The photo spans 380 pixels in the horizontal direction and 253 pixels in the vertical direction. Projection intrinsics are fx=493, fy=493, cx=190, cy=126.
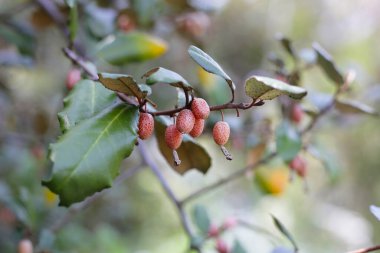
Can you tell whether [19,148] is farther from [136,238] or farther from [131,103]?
[131,103]

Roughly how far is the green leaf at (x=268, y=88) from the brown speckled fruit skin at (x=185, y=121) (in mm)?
77

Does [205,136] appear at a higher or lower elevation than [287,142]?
Result: lower

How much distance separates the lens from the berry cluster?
59 cm

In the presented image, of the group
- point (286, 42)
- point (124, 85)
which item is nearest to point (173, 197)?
point (286, 42)

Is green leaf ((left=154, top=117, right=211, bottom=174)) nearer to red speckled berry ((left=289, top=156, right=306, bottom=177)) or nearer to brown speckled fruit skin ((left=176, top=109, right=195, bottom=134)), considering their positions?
brown speckled fruit skin ((left=176, top=109, right=195, bottom=134))

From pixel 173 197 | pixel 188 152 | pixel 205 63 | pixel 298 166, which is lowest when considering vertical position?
pixel 173 197

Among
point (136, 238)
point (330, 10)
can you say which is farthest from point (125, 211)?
point (330, 10)

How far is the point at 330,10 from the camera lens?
3.51m

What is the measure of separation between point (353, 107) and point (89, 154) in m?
0.61

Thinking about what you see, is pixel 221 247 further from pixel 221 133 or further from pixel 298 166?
pixel 221 133

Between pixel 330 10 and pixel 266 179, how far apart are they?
2.52 m

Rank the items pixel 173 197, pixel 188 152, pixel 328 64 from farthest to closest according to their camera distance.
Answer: pixel 173 197
pixel 328 64
pixel 188 152

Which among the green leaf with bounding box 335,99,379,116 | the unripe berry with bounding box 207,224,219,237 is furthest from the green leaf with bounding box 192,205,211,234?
the green leaf with bounding box 335,99,379,116

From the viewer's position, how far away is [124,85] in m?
0.61
